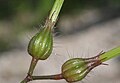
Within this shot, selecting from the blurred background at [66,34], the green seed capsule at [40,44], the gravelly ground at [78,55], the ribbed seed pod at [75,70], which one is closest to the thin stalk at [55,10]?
the green seed capsule at [40,44]

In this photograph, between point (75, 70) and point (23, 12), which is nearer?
point (75, 70)

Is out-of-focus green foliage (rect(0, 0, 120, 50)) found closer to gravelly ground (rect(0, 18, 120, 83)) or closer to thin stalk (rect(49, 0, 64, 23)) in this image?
gravelly ground (rect(0, 18, 120, 83))

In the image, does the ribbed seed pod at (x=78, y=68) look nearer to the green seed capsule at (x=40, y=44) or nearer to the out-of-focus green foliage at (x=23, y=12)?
the green seed capsule at (x=40, y=44)

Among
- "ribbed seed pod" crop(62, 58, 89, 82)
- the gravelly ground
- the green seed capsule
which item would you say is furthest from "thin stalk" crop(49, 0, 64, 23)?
the gravelly ground

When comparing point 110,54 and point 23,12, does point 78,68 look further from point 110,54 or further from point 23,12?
point 23,12

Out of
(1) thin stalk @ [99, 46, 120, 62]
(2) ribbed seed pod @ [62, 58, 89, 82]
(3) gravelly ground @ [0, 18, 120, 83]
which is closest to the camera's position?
(1) thin stalk @ [99, 46, 120, 62]

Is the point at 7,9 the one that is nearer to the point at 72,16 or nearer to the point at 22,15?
the point at 22,15

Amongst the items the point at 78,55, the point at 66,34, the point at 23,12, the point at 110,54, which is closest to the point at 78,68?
the point at 110,54
